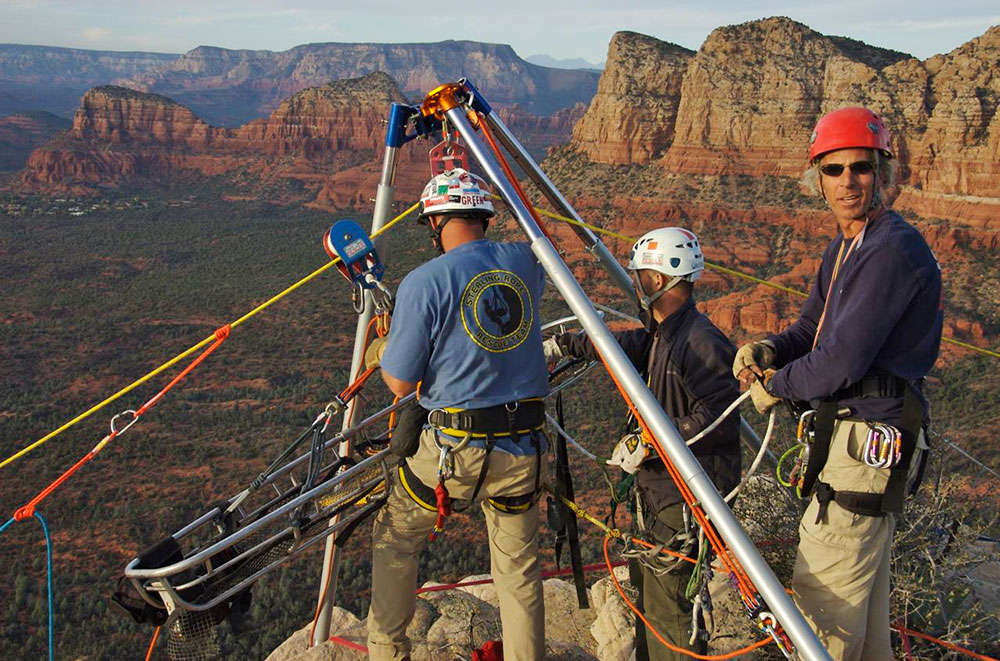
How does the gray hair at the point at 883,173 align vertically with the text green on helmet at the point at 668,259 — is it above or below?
above

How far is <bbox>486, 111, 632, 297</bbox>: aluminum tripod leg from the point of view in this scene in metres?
5.74

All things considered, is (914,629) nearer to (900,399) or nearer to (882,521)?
(882,521)

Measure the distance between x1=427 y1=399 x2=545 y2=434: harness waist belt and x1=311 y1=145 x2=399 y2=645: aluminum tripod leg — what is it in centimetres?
133

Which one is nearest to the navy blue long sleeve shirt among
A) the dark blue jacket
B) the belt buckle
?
the dark blue jacket

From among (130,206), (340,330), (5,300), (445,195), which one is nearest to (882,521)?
(445,195)

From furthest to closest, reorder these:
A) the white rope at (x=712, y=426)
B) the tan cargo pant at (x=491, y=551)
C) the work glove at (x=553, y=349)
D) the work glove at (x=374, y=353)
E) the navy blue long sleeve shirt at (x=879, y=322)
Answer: the work glove at (x=553, y=349) → the work glove at (x=374, y=353) → the tan cargo pant at (x=491, y=551) → the white rope at (x=712, y=426) → the navy blue long sleeve shirt at (x=879, y=322)

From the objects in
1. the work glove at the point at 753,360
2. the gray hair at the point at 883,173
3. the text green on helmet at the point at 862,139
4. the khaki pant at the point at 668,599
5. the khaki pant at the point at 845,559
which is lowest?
the khaki pant at the point at 668,599

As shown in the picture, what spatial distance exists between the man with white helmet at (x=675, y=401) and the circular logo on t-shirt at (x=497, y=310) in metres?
0.86

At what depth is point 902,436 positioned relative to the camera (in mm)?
3637

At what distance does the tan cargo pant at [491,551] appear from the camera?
4.59 meters

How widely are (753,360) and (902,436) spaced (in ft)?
2.85

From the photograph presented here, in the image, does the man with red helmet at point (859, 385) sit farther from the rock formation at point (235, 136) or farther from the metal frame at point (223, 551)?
the rock formation at point (235, 136)

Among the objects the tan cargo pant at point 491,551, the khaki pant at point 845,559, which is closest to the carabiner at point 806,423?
the khaki pant at point 845,559

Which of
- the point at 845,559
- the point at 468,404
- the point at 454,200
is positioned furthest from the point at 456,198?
the point at 845,559
